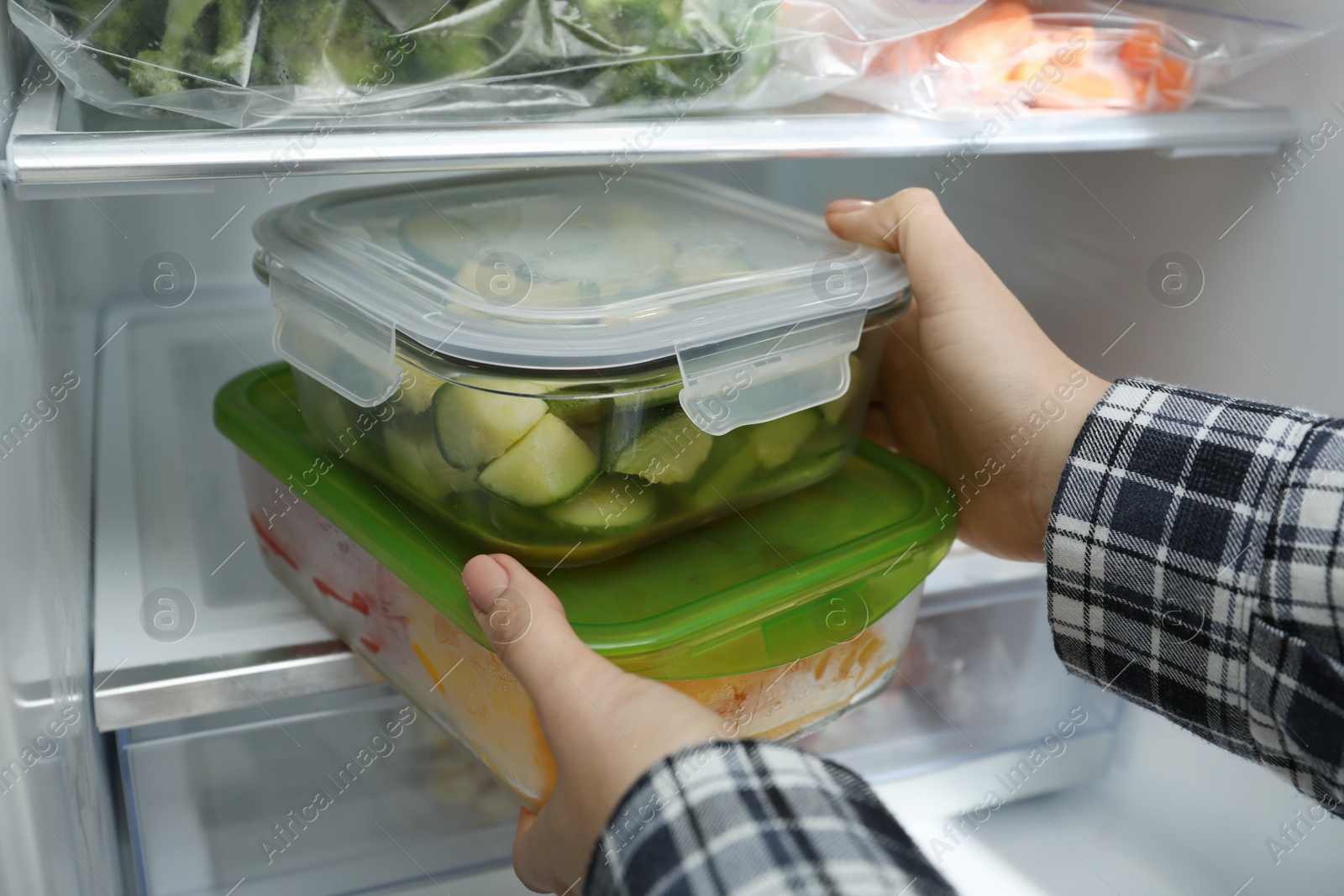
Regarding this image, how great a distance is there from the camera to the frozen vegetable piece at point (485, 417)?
520 mm

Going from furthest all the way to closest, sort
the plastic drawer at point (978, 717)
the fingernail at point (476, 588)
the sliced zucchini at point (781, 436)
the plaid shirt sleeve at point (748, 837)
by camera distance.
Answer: the plastic drawer at point (978, 717)
the sliced zucchini at point (781, 436)
the fingernail at point (476, 588)
the plaid shirt sleeve at point (748, 837)

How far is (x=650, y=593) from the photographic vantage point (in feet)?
1.93

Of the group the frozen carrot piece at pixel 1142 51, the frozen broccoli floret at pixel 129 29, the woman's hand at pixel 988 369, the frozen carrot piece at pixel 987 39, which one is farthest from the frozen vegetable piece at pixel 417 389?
the frozen carrot piece at pixel 1142 51

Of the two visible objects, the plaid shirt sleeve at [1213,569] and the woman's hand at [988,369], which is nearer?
the plaid shirt sleeve at [1213,569]

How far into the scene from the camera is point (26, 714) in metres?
0.45

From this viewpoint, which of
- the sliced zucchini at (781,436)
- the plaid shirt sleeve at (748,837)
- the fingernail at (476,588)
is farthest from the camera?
the sliced zucchini at (781,436)

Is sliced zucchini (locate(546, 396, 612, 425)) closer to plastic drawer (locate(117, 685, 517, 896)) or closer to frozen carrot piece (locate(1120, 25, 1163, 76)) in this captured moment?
plastic drawer (locate(117, 685, 517, 896))

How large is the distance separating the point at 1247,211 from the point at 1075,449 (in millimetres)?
284

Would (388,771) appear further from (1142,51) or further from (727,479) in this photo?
(1142,51)

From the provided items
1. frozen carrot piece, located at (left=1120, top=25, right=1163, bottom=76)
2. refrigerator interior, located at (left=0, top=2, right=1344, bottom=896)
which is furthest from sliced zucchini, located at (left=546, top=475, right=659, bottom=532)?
frozen carrot piece, located at (left=1120, top=25, right=1163, bottom=76)

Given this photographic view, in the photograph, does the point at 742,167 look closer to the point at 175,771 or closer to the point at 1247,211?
the point at 1247,211

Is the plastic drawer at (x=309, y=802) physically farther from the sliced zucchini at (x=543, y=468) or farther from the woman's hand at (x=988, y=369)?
the woman's hand at (x=988, y=369)

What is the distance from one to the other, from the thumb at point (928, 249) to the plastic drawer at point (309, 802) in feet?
1.46

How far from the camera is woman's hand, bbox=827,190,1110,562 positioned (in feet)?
2.21
